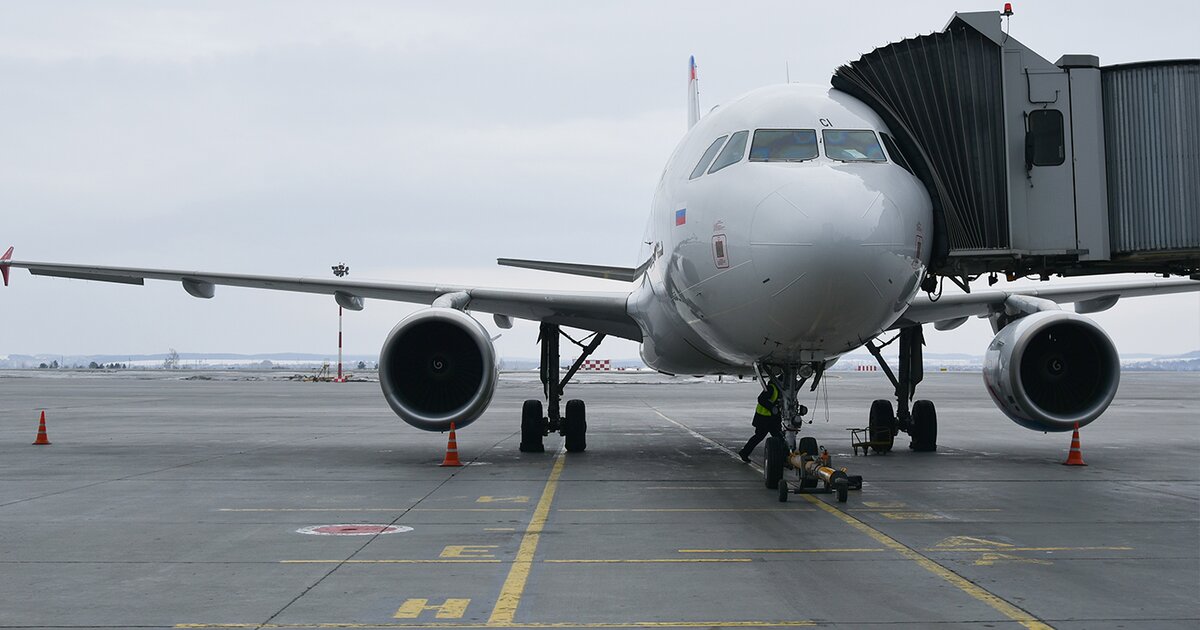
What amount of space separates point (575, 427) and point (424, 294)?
3.13 meters

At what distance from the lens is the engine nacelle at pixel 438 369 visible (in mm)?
13641

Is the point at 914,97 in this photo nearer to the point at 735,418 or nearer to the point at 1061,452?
the point at 1061,452

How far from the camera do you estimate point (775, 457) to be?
11047mm

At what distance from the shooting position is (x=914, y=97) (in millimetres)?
10891

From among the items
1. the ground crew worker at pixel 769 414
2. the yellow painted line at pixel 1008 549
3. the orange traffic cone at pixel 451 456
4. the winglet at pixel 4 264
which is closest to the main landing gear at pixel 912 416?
the ground crew worker at pixel 769 414

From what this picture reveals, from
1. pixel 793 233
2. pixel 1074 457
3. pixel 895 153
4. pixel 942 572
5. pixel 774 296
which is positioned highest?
pixel 895 153

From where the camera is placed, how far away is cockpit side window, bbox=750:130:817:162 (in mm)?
9805

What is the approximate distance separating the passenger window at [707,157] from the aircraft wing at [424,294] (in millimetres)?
4777

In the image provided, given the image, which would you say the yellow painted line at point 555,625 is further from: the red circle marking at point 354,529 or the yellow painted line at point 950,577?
the red circle marking at point 354,529

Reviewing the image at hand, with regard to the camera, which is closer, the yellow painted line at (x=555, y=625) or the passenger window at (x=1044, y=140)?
the yellow painted line at (x=555, y=625)

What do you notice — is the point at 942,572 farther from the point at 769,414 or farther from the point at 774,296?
the point at 769,414

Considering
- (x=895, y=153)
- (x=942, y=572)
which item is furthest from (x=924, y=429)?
(x=942, y=572)

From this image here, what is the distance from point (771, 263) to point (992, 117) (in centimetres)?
347

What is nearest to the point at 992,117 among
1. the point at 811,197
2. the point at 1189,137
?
the point at 1189,137
